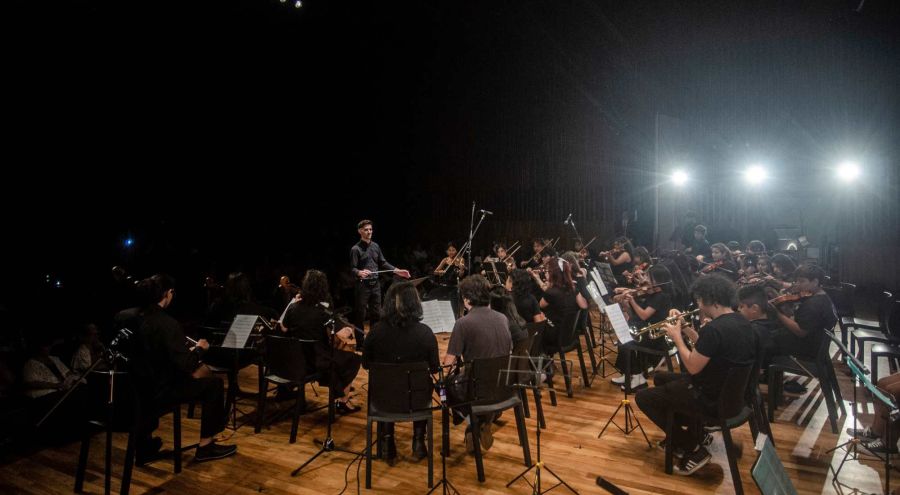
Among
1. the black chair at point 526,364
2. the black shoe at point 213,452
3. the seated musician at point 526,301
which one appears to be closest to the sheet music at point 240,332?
the black shoe at point 213,452

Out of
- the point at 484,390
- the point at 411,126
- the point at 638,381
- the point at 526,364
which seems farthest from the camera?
the point at 411,126

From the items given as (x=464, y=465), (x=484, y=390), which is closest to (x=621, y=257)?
(x=464, y=465)

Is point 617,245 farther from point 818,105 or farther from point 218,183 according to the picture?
point 218,183

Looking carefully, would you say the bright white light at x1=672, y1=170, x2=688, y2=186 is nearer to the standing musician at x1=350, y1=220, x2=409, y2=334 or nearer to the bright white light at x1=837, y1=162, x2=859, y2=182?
the bright white light at x1=837, y1=162, x2=859, y2=182

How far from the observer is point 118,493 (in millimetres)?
3553

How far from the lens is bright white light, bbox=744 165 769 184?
511 inches

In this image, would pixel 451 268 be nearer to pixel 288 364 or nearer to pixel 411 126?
pixel 411 126

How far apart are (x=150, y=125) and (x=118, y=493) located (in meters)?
7.92

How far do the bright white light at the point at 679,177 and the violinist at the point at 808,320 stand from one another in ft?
29.8

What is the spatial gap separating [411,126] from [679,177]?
7.33 metres

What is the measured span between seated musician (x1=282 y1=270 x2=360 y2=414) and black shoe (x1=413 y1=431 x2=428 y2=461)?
0.82m

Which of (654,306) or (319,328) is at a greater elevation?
(654,306)

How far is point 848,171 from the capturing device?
11047 mm

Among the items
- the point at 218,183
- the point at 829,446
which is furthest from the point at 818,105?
the point at 218,183
